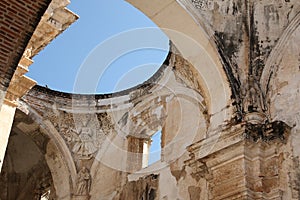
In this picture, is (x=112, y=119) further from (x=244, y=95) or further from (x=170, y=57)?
(x=244, y=95)

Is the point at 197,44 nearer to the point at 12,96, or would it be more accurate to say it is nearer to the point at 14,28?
the point at 12,96

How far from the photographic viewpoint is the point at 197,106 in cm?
892

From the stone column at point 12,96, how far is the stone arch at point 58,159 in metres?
6.30

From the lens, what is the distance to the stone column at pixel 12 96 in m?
5.11

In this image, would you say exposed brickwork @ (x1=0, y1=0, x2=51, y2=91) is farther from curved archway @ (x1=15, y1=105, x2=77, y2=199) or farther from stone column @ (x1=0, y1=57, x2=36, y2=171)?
curved archway @ (x1=15, y1=105, x2=77, y2=199)

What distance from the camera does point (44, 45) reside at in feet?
18.8

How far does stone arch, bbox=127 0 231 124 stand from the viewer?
770 cm

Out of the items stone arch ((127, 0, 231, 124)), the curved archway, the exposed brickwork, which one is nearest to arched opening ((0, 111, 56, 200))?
the curved archway

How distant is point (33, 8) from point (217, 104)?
12.8 ft

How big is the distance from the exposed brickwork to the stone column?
2.09ft

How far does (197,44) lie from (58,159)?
208 inches

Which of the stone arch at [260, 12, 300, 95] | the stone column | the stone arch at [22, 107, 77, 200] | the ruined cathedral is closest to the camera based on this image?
the stone column

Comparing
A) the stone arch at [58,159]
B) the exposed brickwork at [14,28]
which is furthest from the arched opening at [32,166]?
the exposed brickwork at [14,28]

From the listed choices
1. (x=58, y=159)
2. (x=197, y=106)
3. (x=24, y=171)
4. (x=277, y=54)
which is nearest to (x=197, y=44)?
(x=277, y=54)
